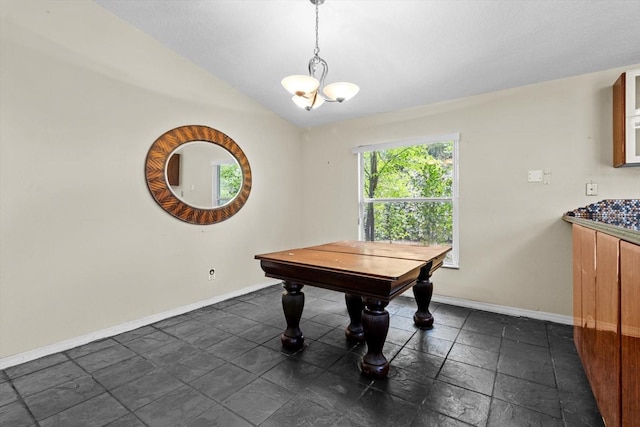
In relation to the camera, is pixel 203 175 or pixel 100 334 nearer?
pixel 100 334

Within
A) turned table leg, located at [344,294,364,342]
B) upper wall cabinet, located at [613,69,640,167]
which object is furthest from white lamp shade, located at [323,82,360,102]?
upper wall cabinet, located at [613,69,640,167]

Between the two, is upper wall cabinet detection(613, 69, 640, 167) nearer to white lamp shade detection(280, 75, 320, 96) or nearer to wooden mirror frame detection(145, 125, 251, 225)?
white lamp shade detection(280, 75, 320, 96)

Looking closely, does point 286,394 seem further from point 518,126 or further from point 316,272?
point 518,126

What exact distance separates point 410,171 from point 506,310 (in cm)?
180

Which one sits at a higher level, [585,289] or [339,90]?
[339,90]

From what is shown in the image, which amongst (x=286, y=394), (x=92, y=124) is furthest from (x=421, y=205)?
(x=92, y=124)

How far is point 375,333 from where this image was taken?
1.76 metres

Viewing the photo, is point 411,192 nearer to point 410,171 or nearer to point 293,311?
point 410,171

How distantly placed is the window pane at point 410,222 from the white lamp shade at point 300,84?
7.03 ft

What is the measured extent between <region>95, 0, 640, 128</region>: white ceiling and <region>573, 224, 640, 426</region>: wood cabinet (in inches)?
59.4

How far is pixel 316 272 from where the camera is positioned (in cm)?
183

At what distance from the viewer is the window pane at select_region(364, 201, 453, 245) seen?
3.28m

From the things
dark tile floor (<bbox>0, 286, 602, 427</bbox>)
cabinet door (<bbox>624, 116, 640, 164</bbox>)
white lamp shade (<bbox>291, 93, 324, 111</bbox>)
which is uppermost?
white lamp shade (<bbox>291, 93, 324, 111</bbox>)

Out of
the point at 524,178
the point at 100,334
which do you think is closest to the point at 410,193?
the point at 524,178
